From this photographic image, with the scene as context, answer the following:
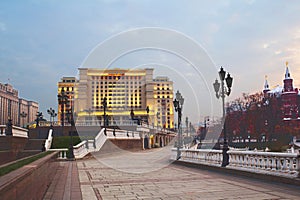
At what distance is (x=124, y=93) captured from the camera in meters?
132

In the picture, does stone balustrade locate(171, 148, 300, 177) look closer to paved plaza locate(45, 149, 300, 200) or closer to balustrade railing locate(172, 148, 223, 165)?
balustrade railing locate(172, 148, 223, 165)

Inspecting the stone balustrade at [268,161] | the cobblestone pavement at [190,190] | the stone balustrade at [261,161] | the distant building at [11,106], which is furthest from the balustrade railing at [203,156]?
the distant building at [11,106]

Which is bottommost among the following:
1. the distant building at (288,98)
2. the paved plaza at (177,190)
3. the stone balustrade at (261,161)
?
the paved plaza at (177,190)

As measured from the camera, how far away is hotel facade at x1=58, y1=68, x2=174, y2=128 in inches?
4299

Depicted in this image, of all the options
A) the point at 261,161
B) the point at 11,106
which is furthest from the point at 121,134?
the point at 11,106

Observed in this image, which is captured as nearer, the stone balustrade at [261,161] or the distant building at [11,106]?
the stone balustrade at [261,161]

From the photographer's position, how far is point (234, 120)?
212 feet

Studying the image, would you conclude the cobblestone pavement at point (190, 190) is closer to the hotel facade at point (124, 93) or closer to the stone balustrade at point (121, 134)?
the stone balustrade at point (121, 134)

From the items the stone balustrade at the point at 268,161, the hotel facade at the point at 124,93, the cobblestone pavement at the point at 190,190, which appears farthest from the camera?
the hotel facade at the point at 124,93

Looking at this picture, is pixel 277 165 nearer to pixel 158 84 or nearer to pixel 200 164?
pixel 200 164

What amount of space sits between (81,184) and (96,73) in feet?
395

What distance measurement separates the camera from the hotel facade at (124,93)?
109m

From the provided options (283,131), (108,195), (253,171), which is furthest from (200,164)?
(283,131)

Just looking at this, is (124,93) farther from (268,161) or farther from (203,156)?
(268,161)
